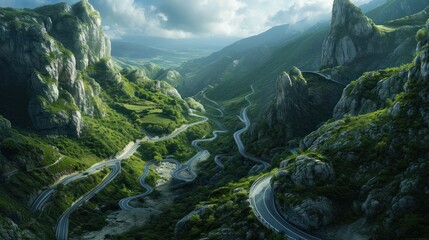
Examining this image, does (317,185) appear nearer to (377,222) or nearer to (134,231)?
(377,222)

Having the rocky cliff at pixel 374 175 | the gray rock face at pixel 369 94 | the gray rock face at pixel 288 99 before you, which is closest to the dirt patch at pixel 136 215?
the rocky cliff at pixel 374 175

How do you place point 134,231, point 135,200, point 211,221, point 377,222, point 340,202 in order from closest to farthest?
point 377,222, point 340,202, point 211,221, point 134,231, point 135,200

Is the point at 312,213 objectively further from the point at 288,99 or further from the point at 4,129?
the point at 4,129

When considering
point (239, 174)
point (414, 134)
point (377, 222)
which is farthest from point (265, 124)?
point (377, 222)

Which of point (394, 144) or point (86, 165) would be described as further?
point (86, 165)

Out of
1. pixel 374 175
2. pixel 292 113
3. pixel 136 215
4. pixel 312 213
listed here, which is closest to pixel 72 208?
pixel 136 215

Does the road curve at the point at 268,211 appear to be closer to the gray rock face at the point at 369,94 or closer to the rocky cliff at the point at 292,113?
the gray rock face at the point at 369,94

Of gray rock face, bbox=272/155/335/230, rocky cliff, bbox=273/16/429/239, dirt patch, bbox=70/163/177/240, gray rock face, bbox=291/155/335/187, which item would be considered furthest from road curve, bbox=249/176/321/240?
dirt patch, bbox=70/163/177/240
